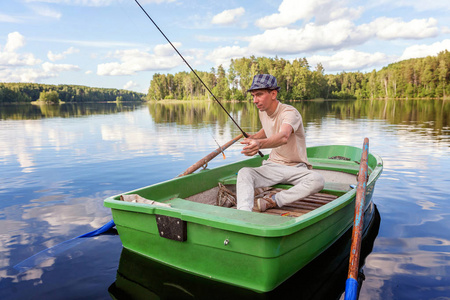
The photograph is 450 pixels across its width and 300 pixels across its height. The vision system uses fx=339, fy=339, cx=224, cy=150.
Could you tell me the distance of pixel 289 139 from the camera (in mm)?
4582

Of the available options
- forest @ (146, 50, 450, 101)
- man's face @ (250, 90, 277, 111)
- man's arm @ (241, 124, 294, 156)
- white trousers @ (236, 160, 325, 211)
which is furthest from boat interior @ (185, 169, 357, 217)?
forest @ (146, 50, 450, 101)

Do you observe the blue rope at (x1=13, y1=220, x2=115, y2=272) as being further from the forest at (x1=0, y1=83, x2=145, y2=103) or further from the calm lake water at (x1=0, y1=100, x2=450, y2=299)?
the forest at (x1=0, y1=83, x2=145, y2=103)

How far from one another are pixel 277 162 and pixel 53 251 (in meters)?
3.39

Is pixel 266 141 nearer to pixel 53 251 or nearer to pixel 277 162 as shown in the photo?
pixel 277 162

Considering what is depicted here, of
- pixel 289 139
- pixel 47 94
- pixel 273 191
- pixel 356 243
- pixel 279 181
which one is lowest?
pixel 356 243

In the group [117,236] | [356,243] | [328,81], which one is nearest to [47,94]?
[328,81]

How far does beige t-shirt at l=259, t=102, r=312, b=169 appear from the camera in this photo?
14.7ft

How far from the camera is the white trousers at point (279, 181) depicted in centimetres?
420

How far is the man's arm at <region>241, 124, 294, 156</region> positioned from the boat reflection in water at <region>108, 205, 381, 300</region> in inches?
48.8

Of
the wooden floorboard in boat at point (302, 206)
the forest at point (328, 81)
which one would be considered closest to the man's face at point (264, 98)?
the wooden floorboard in boat at point (302, 206)

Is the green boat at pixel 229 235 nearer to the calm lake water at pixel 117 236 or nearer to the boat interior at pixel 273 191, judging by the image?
the boat interior at pixel 273 191

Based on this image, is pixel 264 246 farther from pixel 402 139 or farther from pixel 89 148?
pixel 402 139

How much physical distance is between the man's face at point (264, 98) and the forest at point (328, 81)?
3332 inches

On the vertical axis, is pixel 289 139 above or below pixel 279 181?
above
